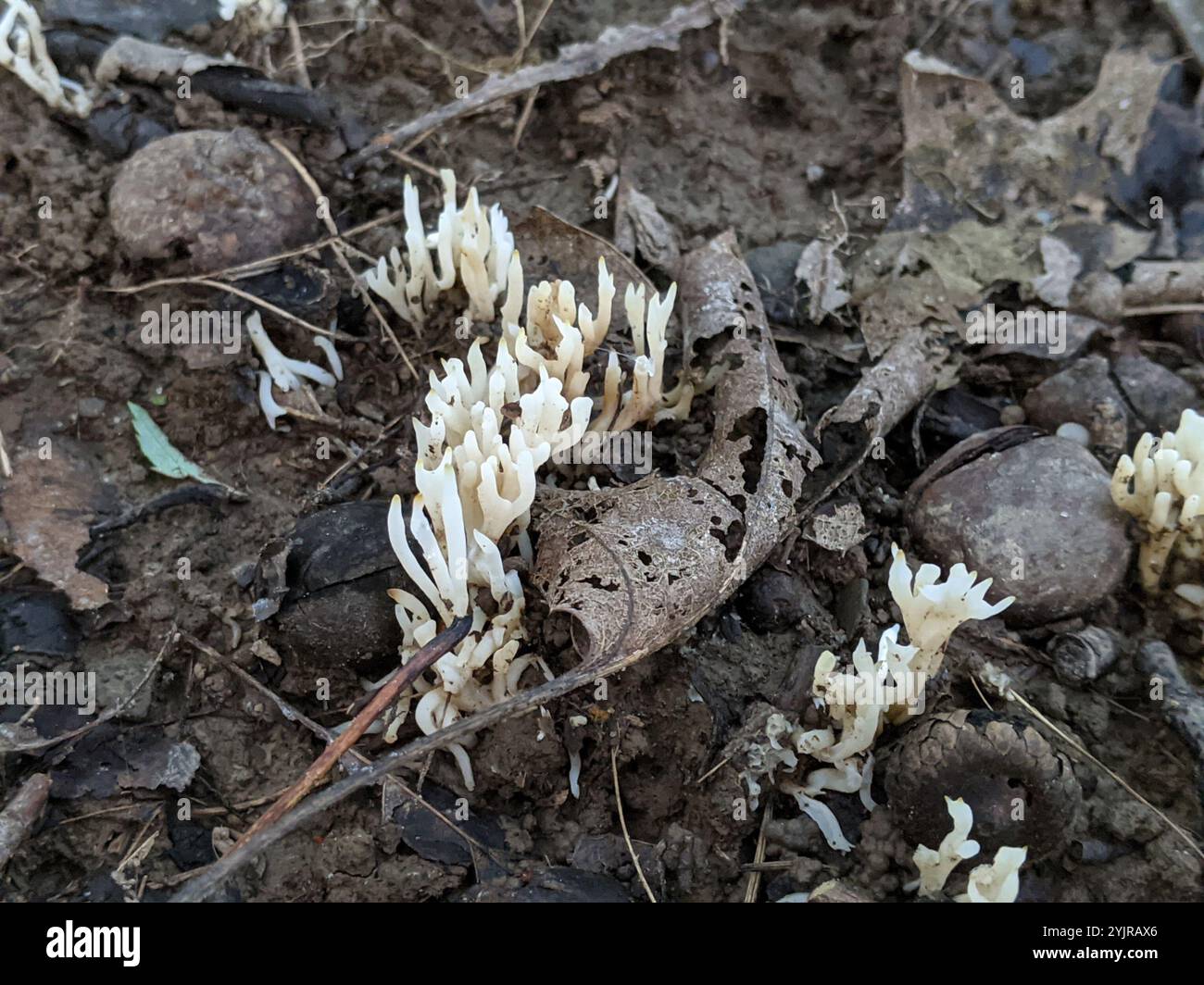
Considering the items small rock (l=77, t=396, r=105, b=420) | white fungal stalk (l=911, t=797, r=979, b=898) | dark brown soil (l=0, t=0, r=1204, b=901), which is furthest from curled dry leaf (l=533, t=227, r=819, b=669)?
small rock (l=77, t=396, r=105, b=420)

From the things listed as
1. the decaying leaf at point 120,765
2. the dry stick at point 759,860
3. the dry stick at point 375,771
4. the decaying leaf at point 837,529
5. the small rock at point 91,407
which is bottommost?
the dry stick at point 759,860

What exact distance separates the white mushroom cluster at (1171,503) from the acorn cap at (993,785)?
86cm

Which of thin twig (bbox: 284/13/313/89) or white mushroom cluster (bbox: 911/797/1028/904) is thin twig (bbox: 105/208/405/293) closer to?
thin twig (bbox: 284/13/313/89)

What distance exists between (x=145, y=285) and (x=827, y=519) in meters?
2.49

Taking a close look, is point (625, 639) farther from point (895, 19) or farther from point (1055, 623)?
point (895, 19)

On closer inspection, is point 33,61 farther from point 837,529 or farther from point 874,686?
point 874,686

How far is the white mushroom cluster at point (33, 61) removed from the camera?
3.86 meters

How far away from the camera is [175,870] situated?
2711 mm

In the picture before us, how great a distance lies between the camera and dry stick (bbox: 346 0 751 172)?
4141mm

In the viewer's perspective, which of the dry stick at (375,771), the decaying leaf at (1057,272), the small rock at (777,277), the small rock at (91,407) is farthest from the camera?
the decaying leaf at (1057,272)

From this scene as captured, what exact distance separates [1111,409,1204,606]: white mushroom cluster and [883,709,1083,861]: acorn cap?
0.86m

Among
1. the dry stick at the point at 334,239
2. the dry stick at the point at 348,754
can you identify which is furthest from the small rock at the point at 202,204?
the dry stick at the point at 348,754

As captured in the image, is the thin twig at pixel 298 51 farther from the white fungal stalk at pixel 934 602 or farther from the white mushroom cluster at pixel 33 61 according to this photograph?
the white fungal stalk at pixel 934 602

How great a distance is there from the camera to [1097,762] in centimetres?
291
